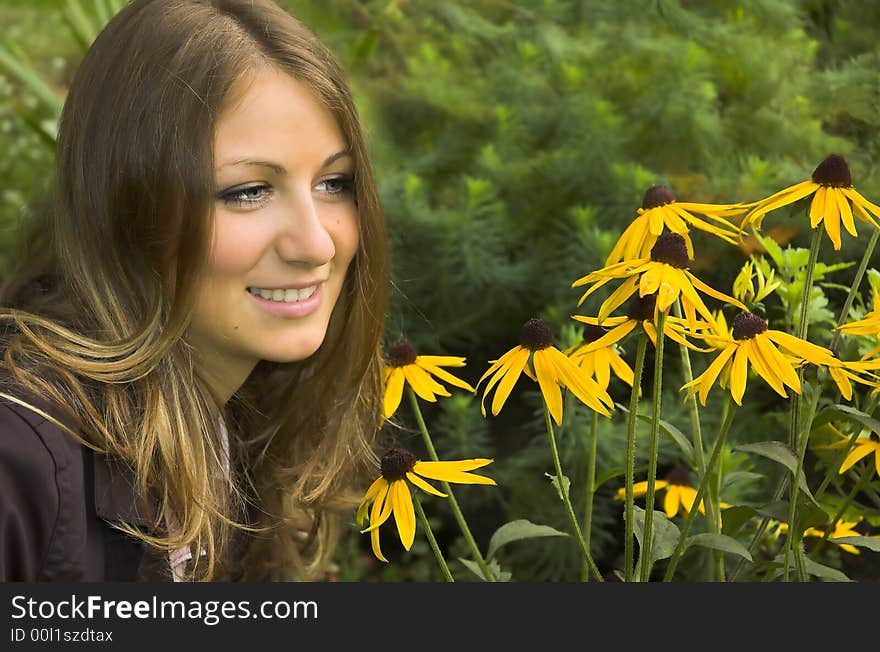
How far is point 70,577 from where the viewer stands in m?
1.16

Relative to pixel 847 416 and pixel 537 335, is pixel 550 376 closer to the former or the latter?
pixel 537 335

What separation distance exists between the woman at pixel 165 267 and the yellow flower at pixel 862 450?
1.97 ft

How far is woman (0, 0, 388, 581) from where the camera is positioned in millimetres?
1182

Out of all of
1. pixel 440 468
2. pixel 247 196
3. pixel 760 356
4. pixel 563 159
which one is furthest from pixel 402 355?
pixel 563 159

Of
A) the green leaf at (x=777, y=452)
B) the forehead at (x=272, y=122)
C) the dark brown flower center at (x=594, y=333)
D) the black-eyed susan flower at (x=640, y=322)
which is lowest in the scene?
the green leaf at (x=777, y=452)

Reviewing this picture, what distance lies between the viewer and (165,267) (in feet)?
4.05

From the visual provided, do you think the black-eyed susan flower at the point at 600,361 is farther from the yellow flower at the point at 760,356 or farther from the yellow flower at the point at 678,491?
the yellow flower at the point at 678,491

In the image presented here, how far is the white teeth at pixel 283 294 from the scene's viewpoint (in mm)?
1258

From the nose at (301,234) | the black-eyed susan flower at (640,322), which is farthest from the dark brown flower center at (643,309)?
the nose at (301,234)

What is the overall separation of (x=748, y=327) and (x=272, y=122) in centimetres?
61

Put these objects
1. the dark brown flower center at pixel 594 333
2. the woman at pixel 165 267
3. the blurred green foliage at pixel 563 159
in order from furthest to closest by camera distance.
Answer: the blurred green foliage at pixel 563 159 → the woman at pixel 165 267 → the dark brown flower center at pixel 594 333

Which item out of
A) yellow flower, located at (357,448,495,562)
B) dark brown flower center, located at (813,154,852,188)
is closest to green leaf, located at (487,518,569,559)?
yellow flower, located at (357,448,495,562)

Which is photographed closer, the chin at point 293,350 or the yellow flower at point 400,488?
the yellow flower at point 400,488

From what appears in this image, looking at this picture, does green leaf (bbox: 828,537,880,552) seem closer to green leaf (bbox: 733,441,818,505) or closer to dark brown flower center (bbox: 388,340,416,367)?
green leaf (bbox: 733,441,818,505)
